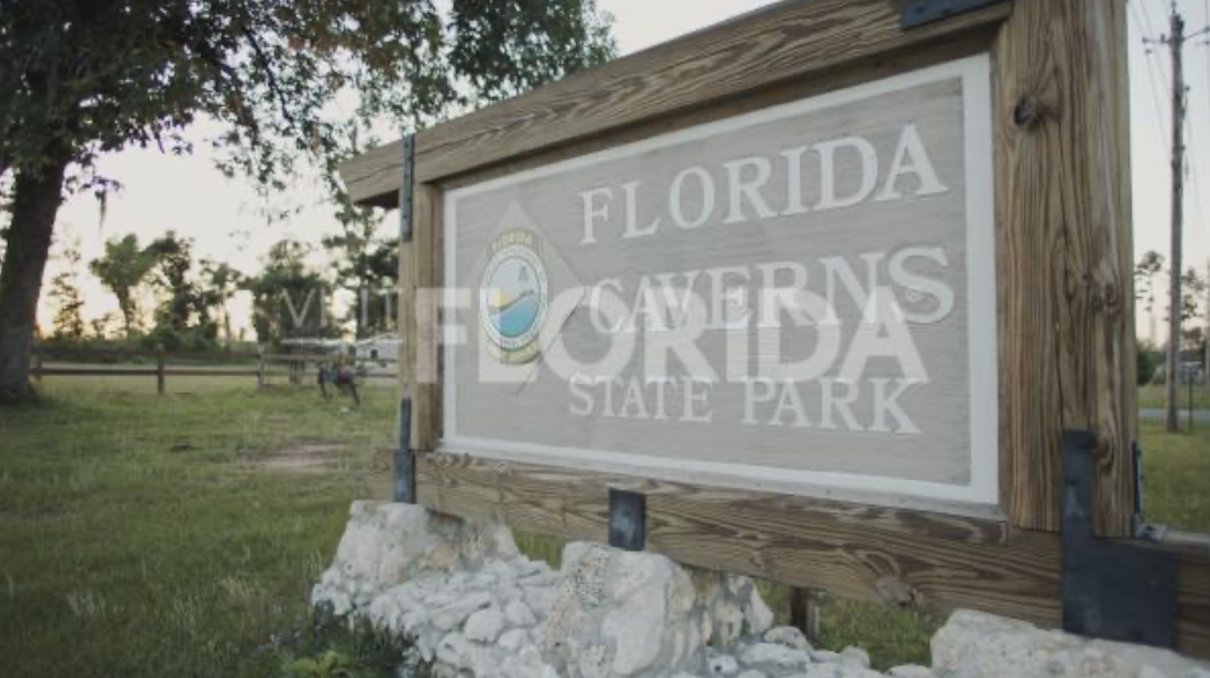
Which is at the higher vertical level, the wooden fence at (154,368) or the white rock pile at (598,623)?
the wooden fence at (154,368)

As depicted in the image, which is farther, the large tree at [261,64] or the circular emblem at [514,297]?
the large tree at [261,64]

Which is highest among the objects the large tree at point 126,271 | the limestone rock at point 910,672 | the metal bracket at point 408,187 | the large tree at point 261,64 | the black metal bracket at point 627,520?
the large tree at point 126,271

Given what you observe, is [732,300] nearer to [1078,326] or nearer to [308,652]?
[1078,326]

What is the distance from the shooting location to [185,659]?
345 centimetres

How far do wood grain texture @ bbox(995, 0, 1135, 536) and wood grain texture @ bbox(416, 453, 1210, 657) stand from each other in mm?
126

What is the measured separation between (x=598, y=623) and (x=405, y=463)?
1.38 m

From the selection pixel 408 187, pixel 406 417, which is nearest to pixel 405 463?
pixel 406 417

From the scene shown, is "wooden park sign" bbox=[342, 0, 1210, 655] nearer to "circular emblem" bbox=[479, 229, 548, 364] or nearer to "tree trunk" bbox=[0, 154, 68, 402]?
"circular emblem" bbox=[479, 229, 548, 364]

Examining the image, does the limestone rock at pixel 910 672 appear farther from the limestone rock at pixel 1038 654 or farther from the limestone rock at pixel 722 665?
the limestone rock at pixel 1038 654

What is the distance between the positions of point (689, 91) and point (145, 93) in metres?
7.29

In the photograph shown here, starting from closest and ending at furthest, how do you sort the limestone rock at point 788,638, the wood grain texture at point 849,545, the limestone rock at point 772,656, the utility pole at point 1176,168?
the wood grain texture at point 849,545
the limestone rock at point 772,656
the limestone rock at point 788,638
the utility pole at point 1176,168

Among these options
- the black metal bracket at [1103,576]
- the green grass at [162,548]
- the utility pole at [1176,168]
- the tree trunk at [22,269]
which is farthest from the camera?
the utility pole at [1176,168]

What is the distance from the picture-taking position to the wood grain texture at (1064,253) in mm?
1710

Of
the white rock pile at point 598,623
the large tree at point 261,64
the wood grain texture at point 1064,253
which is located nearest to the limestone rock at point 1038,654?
the white rock pile at point 598,623
